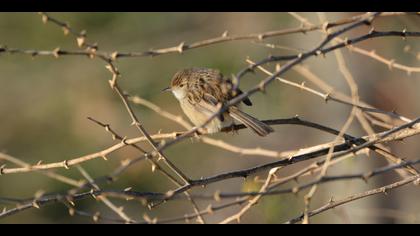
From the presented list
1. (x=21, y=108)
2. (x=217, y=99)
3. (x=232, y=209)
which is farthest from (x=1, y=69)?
(x=217, y=99)

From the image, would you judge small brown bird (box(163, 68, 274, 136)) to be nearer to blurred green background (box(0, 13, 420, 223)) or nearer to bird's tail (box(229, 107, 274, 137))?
bird's tail (box(229, 107, 274, 137))

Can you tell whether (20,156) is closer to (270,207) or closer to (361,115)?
(270,207)

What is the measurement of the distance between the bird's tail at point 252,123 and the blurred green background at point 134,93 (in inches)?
347

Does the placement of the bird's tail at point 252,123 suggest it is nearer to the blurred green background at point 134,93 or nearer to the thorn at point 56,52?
the thorn at point 56,52

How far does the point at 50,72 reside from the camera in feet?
55.1

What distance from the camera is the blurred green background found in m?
15.2

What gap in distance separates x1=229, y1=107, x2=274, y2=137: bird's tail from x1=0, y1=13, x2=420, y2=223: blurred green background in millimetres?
8807

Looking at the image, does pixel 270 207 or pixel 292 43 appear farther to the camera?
pixel 292 43

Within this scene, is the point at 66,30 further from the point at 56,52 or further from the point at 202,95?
the point at 202,95

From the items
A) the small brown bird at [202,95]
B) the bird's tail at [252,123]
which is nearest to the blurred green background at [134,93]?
the small brown bird at [202,95]

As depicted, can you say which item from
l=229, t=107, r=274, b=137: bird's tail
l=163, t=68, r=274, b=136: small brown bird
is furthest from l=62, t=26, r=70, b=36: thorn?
l=163, t=68, r=274, b=136: small brown bird

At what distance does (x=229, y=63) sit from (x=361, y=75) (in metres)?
3.41

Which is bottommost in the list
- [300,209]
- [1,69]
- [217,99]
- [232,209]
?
[217,99]

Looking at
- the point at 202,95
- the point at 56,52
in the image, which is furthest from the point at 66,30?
the point at 202,95
